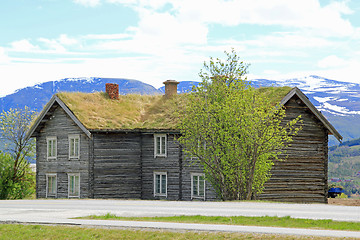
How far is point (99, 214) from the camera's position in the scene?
2434cm

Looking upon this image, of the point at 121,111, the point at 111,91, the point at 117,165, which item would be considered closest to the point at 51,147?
the point at 121,111

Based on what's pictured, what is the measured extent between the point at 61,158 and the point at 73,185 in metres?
2.72

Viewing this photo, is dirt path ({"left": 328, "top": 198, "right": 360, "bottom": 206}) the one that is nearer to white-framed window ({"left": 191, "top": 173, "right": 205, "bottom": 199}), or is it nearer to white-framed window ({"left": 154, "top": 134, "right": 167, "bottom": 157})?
white-framed window ({"left": 191, "top": 173, "right": 205, "bottom": 199})

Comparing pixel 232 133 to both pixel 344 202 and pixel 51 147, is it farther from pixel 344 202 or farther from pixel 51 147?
pixel 51 147

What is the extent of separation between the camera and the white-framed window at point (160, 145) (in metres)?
46.0

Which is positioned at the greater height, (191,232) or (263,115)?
(263,115)

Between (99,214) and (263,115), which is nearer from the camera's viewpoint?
(99,214)

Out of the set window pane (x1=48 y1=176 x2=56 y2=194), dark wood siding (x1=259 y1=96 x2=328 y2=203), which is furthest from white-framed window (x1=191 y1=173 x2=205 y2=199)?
window pane (x1=48 y1=176 x2=56 y2=194)

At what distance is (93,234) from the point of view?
19141 mm

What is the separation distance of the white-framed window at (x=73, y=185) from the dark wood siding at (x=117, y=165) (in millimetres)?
2060

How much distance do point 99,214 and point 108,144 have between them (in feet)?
71.9

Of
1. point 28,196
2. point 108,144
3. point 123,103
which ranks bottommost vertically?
point 28,196

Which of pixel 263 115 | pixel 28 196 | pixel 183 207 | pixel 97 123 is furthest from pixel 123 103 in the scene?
pixel 183 207

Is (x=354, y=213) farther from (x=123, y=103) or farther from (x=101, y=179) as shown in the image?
(x=123, y=103)
